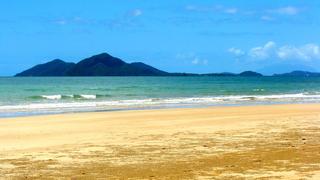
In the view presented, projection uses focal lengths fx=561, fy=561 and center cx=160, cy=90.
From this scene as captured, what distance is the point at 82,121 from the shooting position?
21.7m

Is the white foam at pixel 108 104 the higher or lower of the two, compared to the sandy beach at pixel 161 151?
higher

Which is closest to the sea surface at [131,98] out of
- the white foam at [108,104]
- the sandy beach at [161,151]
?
the white foam at [108,104]

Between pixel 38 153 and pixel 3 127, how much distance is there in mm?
6998

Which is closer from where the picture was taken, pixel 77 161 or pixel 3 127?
pixel 77 161

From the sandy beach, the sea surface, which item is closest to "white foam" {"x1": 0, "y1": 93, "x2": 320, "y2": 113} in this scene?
the sea surface

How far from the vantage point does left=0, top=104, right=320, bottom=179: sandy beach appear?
9805 millimetres

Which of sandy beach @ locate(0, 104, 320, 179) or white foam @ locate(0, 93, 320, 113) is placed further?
white foam @ locate(0, 93, 320, 113)

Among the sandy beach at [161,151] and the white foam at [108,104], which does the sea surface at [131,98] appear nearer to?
the white foam at [108,104]

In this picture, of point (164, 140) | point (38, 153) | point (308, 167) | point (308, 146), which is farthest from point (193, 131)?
point (308, 167)

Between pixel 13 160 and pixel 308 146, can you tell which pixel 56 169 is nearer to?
pixel 13 160

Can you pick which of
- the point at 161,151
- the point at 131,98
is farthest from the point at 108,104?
the point at 161,151

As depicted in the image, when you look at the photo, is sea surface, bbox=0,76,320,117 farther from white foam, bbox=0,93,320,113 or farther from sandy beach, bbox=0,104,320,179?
sandy beach, bbox=0,104,320,179

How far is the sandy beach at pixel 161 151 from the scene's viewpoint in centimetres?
980

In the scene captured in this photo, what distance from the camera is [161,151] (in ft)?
40.8
